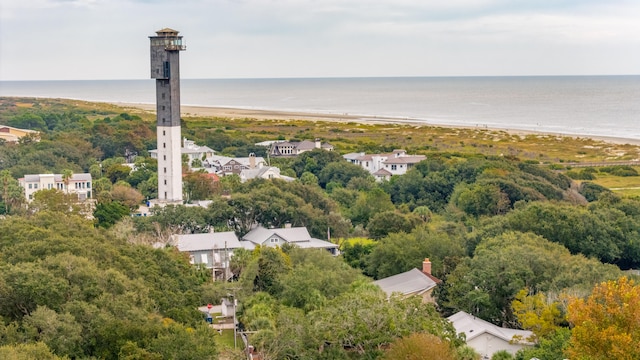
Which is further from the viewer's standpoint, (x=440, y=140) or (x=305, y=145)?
(x=440, y=140)

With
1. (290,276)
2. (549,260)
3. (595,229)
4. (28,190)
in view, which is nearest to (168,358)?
(290,276)

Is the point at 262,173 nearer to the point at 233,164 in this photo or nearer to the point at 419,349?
the point at 233,164

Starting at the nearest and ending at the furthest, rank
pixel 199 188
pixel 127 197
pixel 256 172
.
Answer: pixel 127 197 < pixel 199 188 < pixel 256 172

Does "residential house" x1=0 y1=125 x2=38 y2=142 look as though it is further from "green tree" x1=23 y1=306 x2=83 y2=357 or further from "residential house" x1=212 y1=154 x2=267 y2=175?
"green tree" x1=23 y1=306 x2=83 y2=357

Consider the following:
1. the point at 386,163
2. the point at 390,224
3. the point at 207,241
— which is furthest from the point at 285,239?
the point at 386,163

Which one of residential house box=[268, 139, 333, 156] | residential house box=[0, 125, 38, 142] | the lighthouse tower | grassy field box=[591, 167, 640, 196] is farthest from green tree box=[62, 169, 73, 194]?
grassy field box=[591, 167, 640, 196]

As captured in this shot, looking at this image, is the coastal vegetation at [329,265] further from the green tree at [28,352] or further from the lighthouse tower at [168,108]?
the lighthouse tower at [168,108]

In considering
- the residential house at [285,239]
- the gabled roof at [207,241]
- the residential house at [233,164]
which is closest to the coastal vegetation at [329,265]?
the residential house at [285,239]

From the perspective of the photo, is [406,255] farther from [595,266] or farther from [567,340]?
[567,340]
